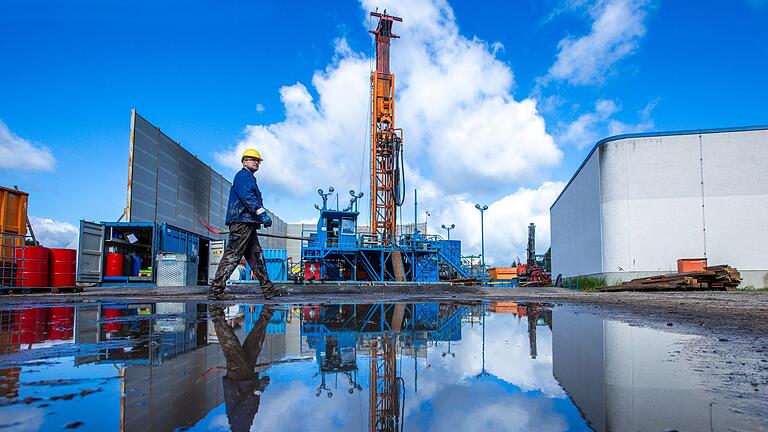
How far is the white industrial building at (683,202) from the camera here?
57.8ft

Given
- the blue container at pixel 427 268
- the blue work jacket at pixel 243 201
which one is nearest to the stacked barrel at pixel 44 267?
the blue work jacket at pixel 243 201

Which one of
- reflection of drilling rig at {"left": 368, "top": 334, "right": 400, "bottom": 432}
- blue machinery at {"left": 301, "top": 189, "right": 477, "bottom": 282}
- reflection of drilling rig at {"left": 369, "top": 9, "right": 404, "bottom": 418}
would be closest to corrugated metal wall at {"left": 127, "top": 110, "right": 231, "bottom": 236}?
blue machinery at {"left": 301, "top": 189, "right": 477, "bottom": 282}

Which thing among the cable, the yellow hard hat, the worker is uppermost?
the yellow hard hat

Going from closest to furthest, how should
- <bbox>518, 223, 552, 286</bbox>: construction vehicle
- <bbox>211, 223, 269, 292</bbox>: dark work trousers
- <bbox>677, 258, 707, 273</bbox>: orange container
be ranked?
<bbox>211, 223, 269, 292</bbox>: dark work trousers, <bbox>677, 258, 707, 273</bbox>: orange container, <bbox>518, 223, 552, 286</bbox>: construction vehicle

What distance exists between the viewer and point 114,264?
16609 millimetres

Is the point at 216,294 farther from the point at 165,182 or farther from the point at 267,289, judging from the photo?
the point at 165,182

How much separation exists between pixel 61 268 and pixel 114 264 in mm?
2835

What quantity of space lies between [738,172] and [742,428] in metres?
21.1

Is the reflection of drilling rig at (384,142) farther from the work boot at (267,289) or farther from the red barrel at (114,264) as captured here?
the work boot at (267,289)

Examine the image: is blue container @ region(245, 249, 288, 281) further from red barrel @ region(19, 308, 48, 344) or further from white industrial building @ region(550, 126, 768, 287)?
red barrel @ region(19, 308, 48, 344)

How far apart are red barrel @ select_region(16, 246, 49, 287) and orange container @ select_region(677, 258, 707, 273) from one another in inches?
827

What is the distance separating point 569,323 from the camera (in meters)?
3.95

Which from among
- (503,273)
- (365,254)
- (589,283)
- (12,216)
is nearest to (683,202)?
(589,283)

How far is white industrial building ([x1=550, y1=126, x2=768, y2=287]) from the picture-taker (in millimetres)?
17625
